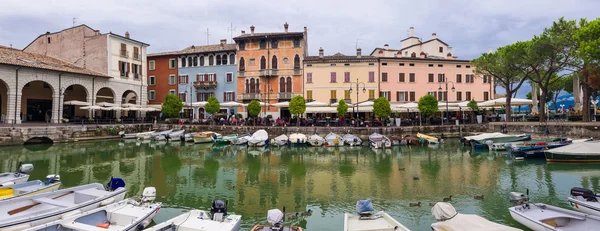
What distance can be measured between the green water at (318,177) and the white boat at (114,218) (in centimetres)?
92

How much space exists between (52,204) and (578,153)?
2665cm

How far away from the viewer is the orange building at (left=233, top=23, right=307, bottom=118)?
4534 cm

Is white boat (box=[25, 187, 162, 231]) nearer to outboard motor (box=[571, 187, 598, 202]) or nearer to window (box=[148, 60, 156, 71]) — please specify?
outboard motor (box=[571, 187, 598, 202])

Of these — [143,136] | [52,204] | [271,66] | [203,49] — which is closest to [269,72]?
[271,66]

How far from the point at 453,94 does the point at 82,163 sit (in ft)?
143

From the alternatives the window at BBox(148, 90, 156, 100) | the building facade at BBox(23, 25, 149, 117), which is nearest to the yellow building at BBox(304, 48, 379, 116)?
the building facade at BBox(23, 25, 149, 117)

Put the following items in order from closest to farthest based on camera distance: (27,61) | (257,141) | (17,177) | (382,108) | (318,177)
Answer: (17,177)
(318,177)
(257,141)
(27,61)
(382,108)

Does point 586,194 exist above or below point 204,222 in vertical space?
above

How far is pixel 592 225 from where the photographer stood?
27.8 feet

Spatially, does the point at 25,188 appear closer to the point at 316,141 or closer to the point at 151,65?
the point at 316,141

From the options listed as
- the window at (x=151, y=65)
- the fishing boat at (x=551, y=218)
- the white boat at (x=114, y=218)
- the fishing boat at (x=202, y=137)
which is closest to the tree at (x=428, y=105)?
the fishing boat at (x=202, y=137)

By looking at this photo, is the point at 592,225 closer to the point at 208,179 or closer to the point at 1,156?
the point at 208,179

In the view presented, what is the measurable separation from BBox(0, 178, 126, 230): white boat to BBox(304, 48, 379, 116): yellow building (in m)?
35.0

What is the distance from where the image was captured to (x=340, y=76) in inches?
1757
